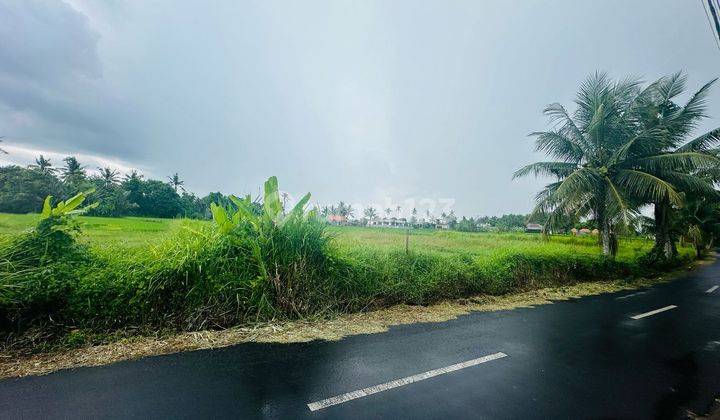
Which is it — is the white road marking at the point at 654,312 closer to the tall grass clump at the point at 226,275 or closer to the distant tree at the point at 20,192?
the tall grass clump at the point at 226,275

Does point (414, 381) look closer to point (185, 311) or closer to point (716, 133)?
point (185, 311)

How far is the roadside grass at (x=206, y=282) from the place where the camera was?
11.0ft

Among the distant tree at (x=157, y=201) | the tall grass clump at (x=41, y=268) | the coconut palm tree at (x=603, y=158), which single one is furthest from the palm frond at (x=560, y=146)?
the distant tree at (x=157, y=201)

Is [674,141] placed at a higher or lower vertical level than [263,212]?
higher

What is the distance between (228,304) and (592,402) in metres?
4.44

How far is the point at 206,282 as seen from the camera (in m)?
4.23

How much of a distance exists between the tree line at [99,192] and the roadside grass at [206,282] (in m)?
0.95

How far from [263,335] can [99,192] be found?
4262 centimetres

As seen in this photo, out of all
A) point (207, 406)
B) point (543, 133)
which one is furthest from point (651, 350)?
point (543, 133)

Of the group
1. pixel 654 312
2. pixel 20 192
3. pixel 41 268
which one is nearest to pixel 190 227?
pixel 41 268

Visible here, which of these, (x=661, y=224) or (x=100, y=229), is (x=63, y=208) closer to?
(x=100, y=229)

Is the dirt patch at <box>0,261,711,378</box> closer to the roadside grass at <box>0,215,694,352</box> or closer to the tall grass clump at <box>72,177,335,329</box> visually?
the roadside grass at <box>0,215,694,352</box>

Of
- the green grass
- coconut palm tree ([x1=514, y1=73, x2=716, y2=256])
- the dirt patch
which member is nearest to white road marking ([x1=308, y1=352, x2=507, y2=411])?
the dirt patch

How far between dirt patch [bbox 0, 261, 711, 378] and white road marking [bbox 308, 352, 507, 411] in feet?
4.41
